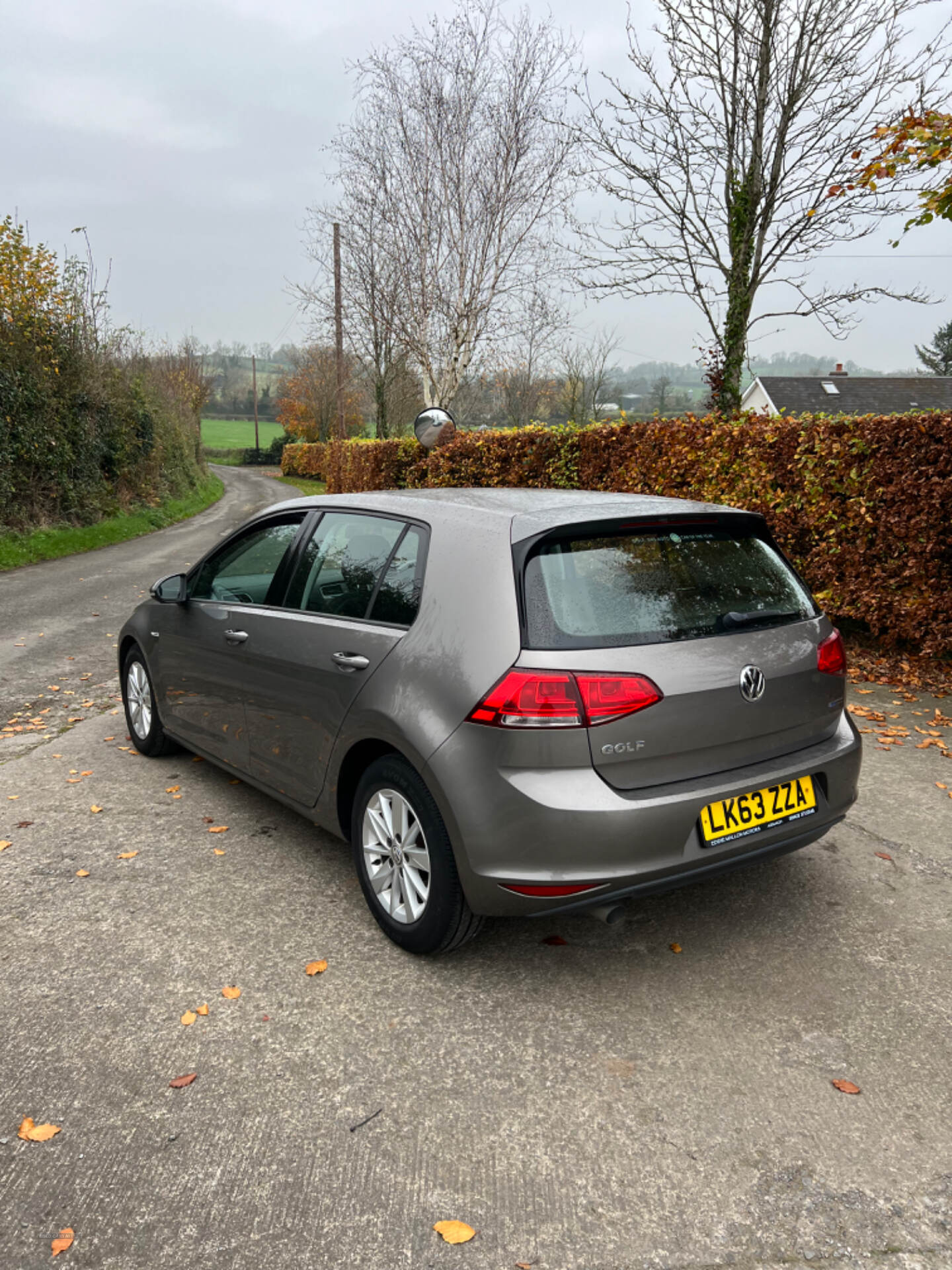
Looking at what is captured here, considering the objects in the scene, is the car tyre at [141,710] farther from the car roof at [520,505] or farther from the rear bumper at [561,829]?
the rear bumper at [561,829]

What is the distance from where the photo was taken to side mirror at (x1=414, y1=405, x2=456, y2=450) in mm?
16125

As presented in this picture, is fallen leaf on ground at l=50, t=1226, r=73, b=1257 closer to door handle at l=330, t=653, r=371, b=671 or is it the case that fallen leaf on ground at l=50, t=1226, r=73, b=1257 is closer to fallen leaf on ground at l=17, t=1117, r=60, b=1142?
fallen leaf on ground at l=17, t=1117, r=60, b=1142

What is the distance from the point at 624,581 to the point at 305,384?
216 feet

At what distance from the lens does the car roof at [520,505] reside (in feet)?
10.3

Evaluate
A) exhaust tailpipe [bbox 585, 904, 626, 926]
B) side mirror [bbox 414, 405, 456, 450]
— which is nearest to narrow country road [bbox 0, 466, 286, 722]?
side mirror [bbox 414, 405, 456, 450]

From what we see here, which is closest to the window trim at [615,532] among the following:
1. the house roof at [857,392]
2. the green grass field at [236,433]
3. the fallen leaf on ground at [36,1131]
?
the fallen leaf on ground at [36,1131]

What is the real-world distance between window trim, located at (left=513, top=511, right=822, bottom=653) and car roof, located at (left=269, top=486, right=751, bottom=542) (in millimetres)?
18

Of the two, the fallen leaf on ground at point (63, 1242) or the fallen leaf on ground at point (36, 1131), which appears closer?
the fallen leaf on ground at point (63, 1242)

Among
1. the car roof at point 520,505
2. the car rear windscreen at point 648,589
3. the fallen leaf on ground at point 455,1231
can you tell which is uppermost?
the car roof at point 520,505

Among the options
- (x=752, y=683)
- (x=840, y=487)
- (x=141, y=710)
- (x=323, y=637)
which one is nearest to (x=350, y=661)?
(x=323, y=637)

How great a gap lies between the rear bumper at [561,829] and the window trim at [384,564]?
0.65 metres

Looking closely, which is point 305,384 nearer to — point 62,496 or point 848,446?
point 62,496

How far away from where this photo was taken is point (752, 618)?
3225 mm

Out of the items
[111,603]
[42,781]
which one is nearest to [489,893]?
[42,781]
